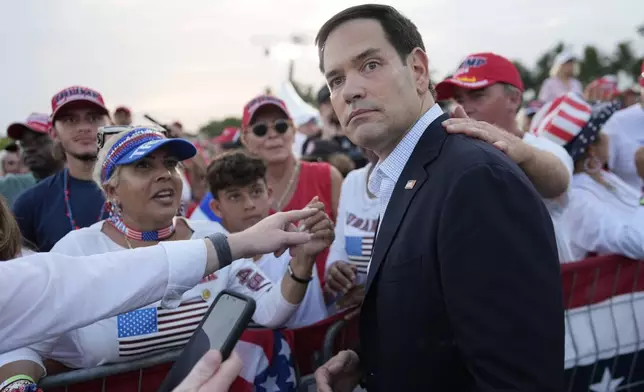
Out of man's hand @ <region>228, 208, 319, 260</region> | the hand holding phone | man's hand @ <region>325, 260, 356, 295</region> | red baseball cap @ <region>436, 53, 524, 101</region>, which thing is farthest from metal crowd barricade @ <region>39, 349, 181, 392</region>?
red baseball cap @ <region>436, 53, 524, 101</region>

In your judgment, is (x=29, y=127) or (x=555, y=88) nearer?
(x=29, y=127)

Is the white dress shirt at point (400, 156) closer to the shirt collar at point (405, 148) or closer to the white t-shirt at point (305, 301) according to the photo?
the shirt collar at point (405, 148)

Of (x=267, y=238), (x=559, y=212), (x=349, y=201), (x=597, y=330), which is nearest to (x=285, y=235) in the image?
(x=267, y=238)

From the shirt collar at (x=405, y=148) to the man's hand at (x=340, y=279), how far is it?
126 centimetres

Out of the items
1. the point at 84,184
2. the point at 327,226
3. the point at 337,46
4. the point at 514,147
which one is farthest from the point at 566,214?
the point at 84,184

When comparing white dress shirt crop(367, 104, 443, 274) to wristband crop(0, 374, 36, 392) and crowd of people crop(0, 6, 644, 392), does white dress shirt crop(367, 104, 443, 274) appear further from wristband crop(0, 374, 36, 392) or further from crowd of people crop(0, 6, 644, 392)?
wristband crop(0, 374, 36, 392)

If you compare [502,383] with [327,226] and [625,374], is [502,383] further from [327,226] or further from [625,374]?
[625,374]

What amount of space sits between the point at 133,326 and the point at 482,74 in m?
2.94

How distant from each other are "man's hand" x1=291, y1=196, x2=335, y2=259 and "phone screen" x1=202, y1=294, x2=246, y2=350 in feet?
2.21

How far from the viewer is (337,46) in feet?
6.58

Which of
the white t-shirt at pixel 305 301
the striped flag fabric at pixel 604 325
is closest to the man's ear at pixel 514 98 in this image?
the striped flag fabric at pixel 604 325

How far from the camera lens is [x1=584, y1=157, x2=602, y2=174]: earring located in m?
3.85

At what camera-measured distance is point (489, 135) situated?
191cm

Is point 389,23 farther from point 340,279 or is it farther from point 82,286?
point 340,279
